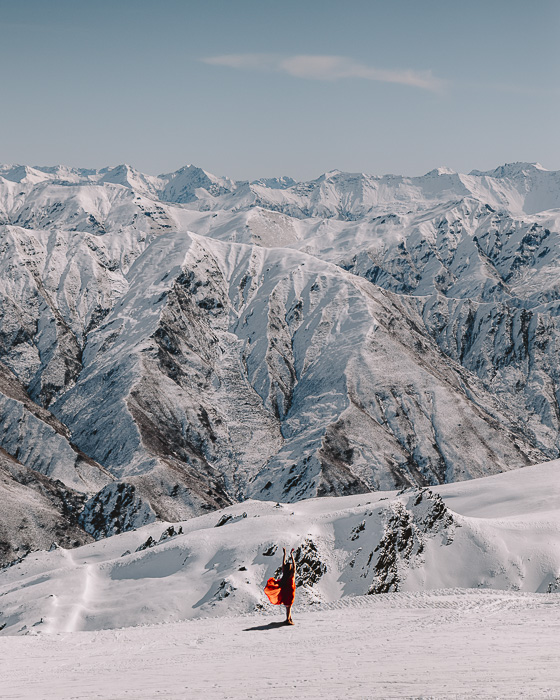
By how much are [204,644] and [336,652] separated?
7.02 meters

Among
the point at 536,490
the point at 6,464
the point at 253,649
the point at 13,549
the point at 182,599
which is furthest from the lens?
the point at 6,464

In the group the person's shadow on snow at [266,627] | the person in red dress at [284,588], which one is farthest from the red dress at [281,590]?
the person's shadow on snow at [266,627]

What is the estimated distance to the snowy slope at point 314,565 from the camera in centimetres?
7112

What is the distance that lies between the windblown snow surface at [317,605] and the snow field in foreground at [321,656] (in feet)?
0.34

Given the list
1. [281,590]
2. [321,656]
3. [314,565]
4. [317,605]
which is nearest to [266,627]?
[281,590]

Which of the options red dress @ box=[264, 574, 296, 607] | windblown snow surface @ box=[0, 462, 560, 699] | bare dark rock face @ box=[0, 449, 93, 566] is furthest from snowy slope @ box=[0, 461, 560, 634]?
bare dark rock face @ box=[0, 449, 93, 566]

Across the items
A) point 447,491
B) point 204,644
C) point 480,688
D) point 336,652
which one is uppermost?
point 480,688

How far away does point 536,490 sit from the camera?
305ft

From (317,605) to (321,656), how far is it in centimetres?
1509

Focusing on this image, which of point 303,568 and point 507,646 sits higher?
point 507,646

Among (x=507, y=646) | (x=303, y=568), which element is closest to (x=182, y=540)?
(x=303, y=568)

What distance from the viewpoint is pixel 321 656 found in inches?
999

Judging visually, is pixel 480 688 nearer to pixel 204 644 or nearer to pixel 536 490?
pixel 204 644

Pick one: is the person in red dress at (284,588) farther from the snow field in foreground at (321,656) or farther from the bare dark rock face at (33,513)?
the bare dark rock face at (33,513)
